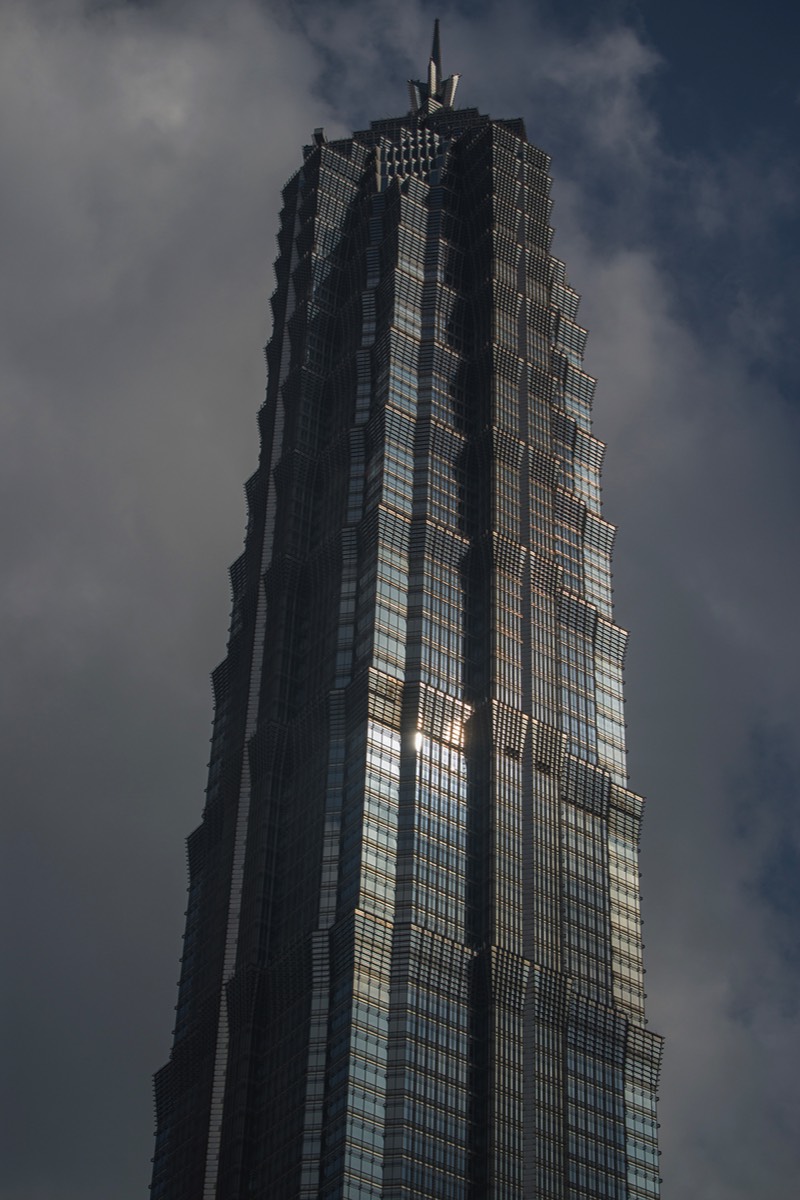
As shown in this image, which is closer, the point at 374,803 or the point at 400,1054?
the point at 400,1054

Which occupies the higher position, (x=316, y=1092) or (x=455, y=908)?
(x=455, y=908)

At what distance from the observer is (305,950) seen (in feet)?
629

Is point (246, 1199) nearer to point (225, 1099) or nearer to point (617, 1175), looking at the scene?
point (225, 1099)

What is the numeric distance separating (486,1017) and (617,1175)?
19.5 m

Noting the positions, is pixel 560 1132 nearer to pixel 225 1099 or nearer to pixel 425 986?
pixel 425 986

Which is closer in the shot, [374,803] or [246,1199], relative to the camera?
[246,1199]

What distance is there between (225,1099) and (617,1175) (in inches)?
1529

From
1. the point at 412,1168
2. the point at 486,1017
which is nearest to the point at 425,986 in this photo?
the point at 486,1017

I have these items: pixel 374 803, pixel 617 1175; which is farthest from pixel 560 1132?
pixel 374 803

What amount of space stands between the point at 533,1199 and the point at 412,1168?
40.0 feet

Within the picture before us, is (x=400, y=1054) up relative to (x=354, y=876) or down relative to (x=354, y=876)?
down

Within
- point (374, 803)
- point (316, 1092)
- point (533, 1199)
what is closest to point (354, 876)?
point (374, 803)

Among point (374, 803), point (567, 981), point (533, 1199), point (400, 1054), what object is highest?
point (374, 803)

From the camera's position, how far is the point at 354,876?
195 m
